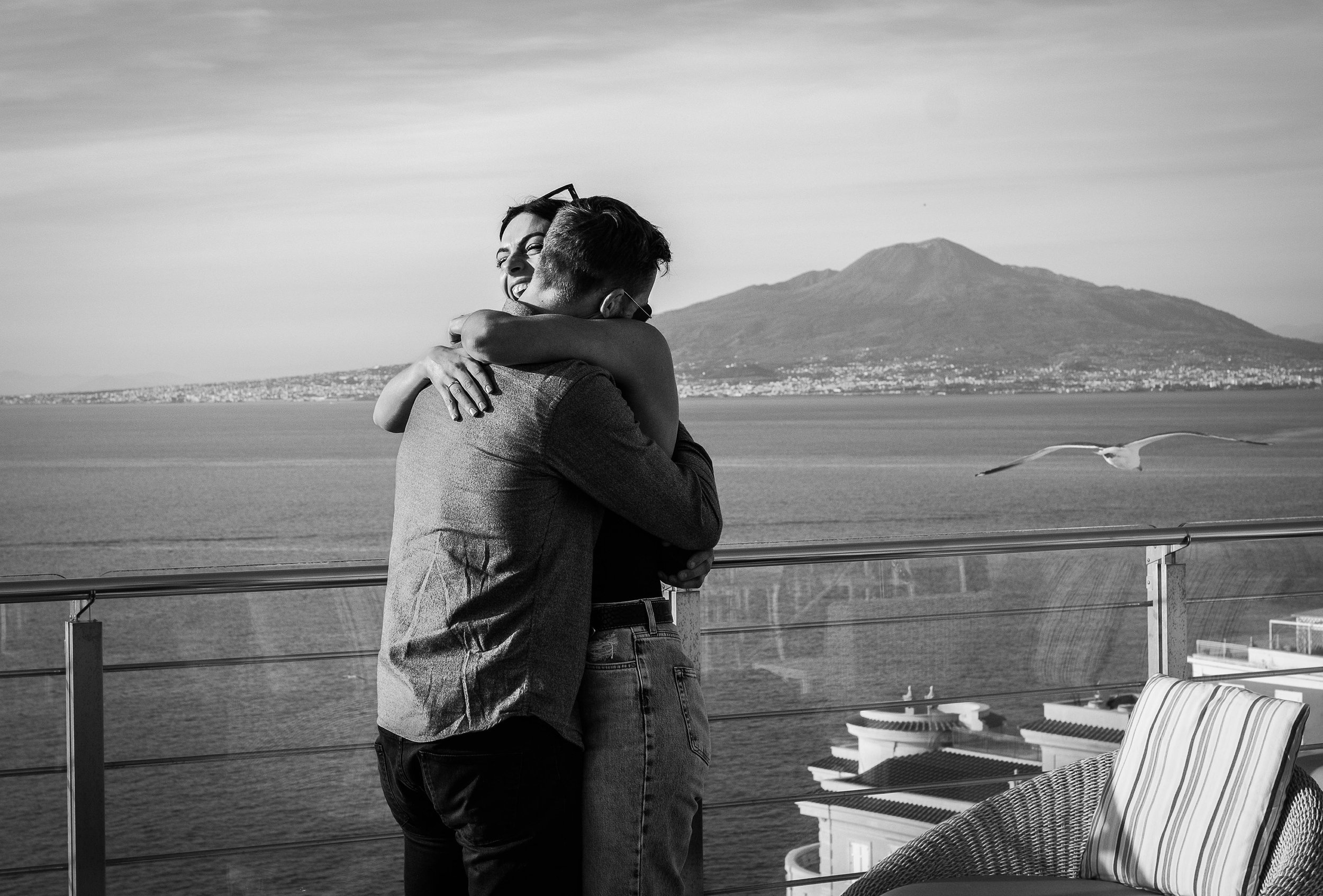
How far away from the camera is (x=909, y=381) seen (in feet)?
331

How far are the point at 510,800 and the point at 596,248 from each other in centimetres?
65

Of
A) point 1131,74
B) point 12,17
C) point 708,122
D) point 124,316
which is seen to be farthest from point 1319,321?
point 12,17

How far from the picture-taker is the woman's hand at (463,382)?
59.0 inches

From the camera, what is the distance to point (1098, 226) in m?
74.9

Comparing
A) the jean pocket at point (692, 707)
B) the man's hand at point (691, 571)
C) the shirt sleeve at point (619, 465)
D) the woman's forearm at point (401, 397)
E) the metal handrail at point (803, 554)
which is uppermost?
the woman's forearm at point (401, 397)

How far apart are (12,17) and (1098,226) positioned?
60.8m

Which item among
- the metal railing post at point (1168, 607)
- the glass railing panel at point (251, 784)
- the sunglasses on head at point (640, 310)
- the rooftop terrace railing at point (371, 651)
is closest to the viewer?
the sunglasses on head at point (640, 310)

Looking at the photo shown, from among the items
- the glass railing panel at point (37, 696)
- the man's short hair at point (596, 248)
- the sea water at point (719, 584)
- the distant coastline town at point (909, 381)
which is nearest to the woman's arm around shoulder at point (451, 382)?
the man's short hair at point (596, 248)

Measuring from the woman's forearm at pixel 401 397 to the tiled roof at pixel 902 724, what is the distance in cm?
199

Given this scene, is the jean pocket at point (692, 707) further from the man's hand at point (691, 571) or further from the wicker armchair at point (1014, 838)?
the wicker armchair at point (1014, 838)

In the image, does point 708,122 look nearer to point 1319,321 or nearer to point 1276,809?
point 1319,321

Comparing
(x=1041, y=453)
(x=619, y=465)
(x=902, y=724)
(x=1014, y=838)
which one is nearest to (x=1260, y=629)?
(x=1041, y=453)

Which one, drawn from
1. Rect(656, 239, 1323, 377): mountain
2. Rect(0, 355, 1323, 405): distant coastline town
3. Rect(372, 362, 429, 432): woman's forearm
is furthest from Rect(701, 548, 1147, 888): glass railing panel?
Rect(0, 355, 1323, 405): distant coastline town

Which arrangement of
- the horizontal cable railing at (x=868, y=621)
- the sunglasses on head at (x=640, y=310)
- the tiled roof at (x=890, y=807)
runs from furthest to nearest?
the tiled roof at (x=890, y=807) < the horizontal cable railing at (x=868, y=621) < the sunglasses on head at (x=640, y=310)
